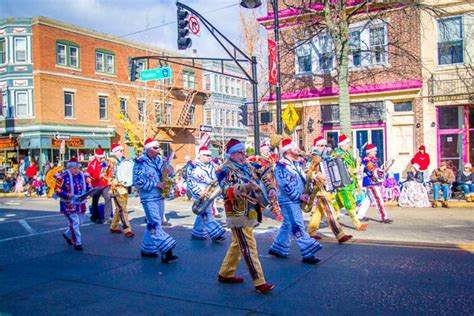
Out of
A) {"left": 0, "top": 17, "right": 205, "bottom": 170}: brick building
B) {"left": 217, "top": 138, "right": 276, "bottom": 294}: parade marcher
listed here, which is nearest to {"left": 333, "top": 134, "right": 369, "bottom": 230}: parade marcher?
{"left": 217, "top": 138, "right": 276, "bottom": 294}: parade marcher

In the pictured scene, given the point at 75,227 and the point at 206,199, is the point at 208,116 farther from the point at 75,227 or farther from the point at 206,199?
the point at 206,199

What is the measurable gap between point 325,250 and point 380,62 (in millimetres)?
14155

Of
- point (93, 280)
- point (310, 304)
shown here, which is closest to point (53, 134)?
point (93, 280)

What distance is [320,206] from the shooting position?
826cm

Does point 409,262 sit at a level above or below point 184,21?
below

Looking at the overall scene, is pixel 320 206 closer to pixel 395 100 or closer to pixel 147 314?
pixel 147 314

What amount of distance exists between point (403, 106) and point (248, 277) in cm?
1523

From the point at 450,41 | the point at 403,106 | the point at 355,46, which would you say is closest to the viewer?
the point at 450,41

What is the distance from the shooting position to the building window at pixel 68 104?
107 ft

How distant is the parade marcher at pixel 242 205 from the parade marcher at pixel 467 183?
10200mm

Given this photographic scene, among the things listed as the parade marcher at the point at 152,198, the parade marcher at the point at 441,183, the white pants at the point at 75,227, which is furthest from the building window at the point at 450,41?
the white pants at the point at 75,227

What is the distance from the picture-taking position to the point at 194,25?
52.2 feet

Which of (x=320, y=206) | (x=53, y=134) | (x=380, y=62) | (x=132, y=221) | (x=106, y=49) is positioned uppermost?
(x=106, y=49)

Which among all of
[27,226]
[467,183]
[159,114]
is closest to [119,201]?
[27,226]
